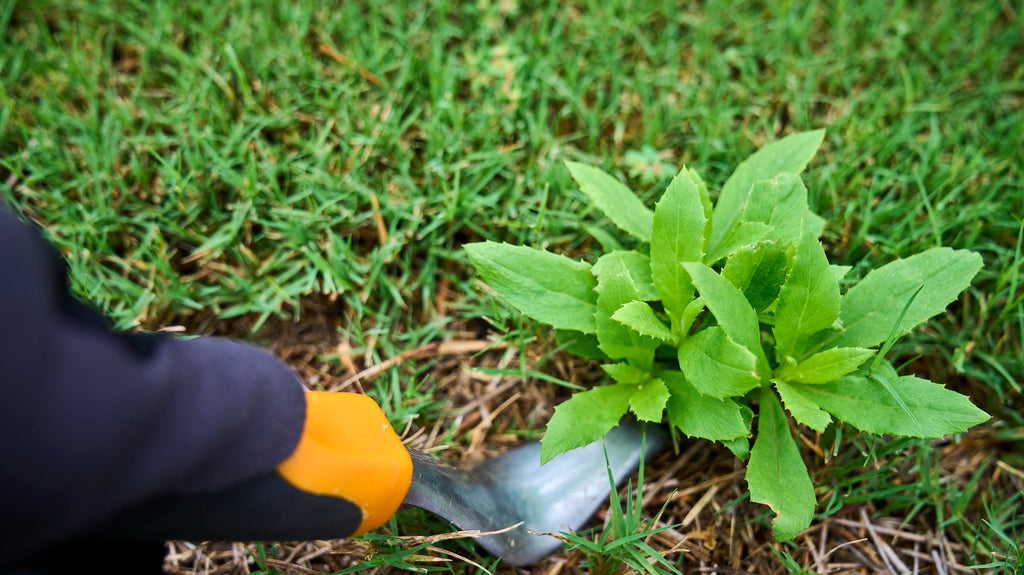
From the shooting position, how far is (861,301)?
144cm

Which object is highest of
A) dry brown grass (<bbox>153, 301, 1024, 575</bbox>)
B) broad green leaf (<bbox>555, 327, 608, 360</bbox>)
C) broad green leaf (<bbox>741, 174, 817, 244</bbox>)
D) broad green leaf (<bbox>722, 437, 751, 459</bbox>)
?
broad green leaf (<bbox>741, 174, 817, 244</bbox>)

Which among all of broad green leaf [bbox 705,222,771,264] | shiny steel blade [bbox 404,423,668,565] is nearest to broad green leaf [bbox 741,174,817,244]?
broad green leaf [bbox 705,222,771,264]

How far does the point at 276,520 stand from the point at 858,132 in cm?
183

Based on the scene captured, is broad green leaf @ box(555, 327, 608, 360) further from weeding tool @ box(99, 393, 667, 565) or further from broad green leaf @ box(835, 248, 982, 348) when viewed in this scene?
broad green leaf @ box(835, 248, 982, 348)

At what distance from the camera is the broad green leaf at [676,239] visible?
1378 millimetres

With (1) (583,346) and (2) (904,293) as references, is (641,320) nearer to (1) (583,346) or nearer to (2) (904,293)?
(1) (583,346)

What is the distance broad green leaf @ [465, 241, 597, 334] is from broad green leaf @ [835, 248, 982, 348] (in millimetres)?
546

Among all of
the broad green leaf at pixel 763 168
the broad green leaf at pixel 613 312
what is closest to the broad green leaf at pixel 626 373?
the broad green leaf at pixel 613 312

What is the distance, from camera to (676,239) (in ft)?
4.57

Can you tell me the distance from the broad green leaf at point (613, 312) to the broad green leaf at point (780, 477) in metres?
0.28

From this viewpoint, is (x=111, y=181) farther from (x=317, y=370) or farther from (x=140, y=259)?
(x=317, y=370)

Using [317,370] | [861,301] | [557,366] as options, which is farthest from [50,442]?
[861,301]

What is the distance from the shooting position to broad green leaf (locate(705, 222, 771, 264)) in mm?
1393

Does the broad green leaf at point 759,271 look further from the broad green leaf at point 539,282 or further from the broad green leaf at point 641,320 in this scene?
the broad green leaf at point 539,282
